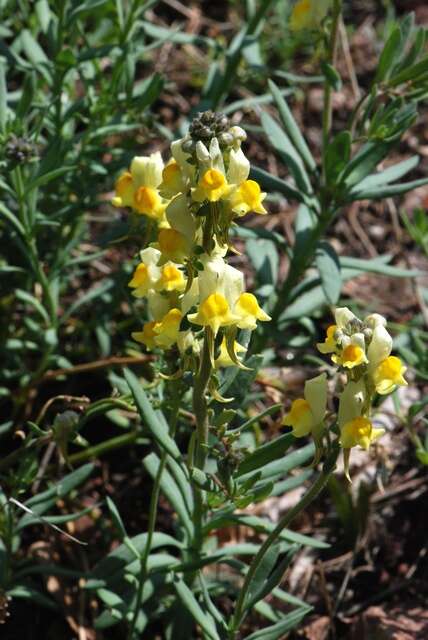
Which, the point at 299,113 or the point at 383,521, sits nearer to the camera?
the point at 383,521

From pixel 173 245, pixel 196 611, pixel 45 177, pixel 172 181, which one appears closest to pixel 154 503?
pixel 196 611

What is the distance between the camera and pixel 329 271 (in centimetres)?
354

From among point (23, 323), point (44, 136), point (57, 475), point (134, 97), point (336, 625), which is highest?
point (134, 97)

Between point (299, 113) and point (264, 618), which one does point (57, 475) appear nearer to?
point (264, 618)

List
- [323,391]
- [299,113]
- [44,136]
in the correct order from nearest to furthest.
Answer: [323,391], [44,136], [299,113]

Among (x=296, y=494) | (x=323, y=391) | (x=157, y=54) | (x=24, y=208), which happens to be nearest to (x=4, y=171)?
(x=24, y=208)

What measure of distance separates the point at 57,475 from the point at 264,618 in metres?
1.01

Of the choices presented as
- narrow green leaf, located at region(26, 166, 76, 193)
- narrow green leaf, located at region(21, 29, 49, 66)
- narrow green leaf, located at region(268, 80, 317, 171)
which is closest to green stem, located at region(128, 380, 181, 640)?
narrow green leaf, located at region(26, 166, 76, 193)

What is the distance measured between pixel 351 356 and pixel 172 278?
56cm

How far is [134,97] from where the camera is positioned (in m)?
4.00

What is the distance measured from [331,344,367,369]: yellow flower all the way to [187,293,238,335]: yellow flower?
0.97 ft

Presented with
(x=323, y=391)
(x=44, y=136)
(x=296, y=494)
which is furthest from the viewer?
(x=44, y=136)

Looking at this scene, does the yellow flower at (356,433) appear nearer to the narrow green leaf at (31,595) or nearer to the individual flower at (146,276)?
the individual flower at (146,276)

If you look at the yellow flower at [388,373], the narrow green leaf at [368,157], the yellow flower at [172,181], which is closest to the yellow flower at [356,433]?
the yellow flower at [388,373]
